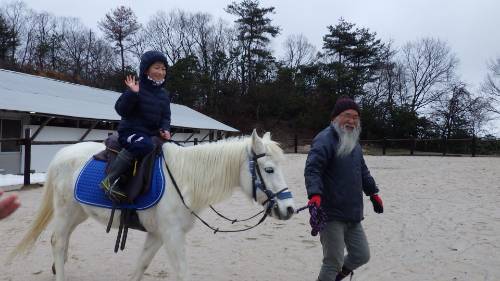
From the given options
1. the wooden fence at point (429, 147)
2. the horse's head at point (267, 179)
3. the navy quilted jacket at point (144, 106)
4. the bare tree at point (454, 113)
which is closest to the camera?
the horse's head at point (267, 179)

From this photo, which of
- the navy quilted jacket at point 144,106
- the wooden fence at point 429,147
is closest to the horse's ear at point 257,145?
the navy quilted jacket at point 144,106

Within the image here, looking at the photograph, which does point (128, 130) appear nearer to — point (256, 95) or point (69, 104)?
point (69, 104)

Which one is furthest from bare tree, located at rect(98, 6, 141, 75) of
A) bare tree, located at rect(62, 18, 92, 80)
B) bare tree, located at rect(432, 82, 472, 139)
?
bare tree, located at rect(432, 82, 472, 139)

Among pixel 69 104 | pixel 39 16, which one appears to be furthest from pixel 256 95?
pixel 39 16

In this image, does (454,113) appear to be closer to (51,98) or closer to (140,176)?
(51,98)

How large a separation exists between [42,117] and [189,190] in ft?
43.9

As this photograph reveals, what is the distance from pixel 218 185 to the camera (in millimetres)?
3475

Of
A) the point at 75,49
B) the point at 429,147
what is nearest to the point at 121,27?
the point at 75,49

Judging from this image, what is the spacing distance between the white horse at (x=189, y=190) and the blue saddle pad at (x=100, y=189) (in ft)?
0.21

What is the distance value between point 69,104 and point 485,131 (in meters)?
33.7

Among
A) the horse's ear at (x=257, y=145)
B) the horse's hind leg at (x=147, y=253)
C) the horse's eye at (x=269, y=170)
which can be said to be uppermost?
the horse's ear at (x=257, y=145)

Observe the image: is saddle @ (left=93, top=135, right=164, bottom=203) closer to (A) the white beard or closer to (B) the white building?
(A) the white beard

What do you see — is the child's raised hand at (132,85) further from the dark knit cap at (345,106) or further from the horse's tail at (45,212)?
the dark knit cap at (345,106)

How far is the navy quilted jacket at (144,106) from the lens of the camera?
3.48 meters
